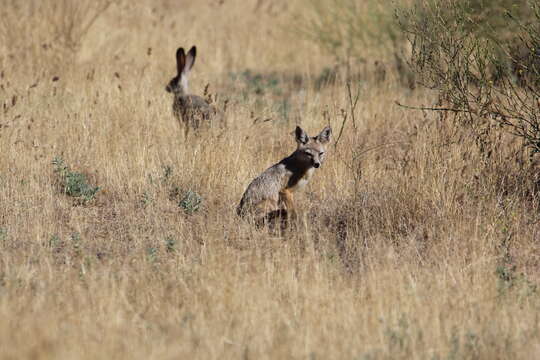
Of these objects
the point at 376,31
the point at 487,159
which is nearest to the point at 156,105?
the point at 487,159

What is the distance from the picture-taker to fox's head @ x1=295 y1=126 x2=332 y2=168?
281 inches

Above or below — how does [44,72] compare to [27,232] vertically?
above

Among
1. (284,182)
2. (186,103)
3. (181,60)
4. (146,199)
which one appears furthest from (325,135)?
(181,60)

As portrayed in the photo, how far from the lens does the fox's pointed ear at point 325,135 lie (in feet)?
24.3

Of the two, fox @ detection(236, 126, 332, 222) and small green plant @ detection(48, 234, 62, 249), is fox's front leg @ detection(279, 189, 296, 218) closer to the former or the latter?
fox @ detection(236, 126, 332, 222)

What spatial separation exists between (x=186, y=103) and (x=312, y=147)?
3.14 metres

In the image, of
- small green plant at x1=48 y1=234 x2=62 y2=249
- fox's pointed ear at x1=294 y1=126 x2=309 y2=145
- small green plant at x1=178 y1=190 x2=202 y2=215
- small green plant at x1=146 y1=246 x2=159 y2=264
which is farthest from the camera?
fox's pointed ear at x1=294 y1=126 x2=309 y2=145

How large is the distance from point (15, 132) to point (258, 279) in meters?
4.61

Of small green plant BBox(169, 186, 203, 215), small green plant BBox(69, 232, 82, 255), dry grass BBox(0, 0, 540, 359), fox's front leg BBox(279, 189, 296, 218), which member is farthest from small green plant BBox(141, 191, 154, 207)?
fox's front leg BBox(279, 189, 296, 218)

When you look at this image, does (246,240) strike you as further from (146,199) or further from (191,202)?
(146,199)

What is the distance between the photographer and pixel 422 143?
7.37m

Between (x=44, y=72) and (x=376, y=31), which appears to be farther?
(x=376, y=31)

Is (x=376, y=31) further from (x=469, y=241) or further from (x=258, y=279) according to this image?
(x=258, y=279)

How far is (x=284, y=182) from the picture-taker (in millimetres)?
7012
